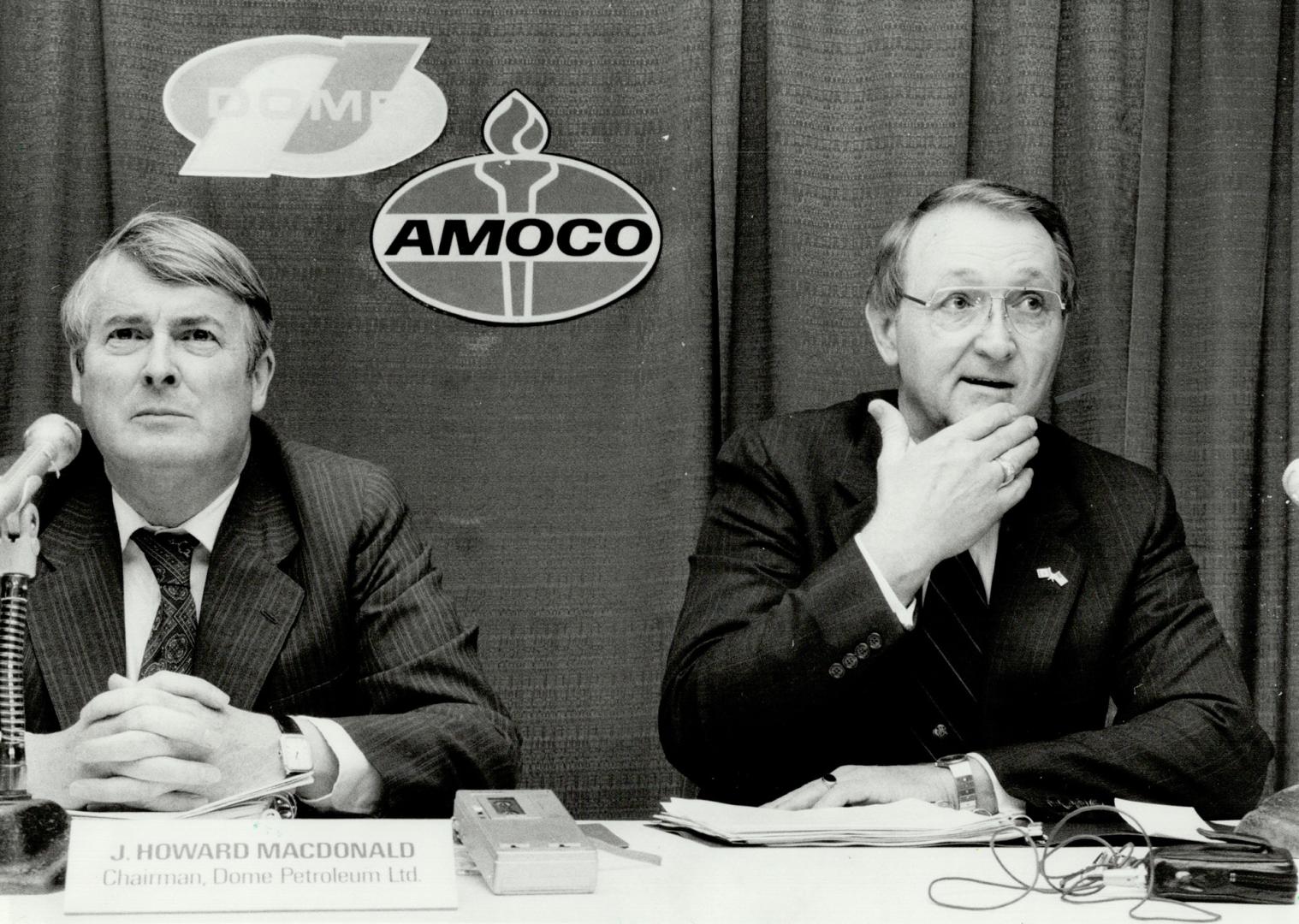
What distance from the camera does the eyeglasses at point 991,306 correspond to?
241 centimetres

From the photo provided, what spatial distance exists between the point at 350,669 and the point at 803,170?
4.37 ft

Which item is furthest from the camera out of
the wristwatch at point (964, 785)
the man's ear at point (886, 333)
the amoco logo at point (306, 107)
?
the amoco logo at point (306, 107)

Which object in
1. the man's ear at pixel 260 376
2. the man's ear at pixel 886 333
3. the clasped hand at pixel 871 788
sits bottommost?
the clasped hand at pixel 871 788

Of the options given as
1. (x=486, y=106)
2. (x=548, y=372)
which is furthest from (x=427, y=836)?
(x=486, y=106)

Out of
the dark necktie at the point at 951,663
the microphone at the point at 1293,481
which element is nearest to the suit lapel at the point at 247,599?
the dark necktie at the point at 951,663

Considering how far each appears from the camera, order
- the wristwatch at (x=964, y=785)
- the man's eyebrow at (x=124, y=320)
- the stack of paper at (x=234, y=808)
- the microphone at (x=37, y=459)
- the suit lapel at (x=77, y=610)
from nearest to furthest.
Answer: the microphone at (x=37, y=459)
the stack of paper at (x=234, y=808)
the wristwatch at (x=964, y=785)
the suit lapel at (x=77, y=610)
the man's eyebrow at (x=124, y=320)

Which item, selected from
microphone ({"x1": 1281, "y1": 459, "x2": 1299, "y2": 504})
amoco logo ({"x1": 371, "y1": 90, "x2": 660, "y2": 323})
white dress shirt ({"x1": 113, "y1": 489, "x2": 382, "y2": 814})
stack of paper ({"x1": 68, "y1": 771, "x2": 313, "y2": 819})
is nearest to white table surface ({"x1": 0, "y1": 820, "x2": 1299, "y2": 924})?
stack of paper ({"x1": 68, "y1": 771, "x2": 313, "y2": 819})

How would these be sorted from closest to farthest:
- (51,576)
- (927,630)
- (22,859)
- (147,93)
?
(22,859) < (51,576) < (927,630) < (147,93)

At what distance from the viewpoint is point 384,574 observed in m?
2.30

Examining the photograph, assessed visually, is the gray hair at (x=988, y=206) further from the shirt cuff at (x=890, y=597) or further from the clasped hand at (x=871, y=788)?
the clasped hand at (x=871, y=788)

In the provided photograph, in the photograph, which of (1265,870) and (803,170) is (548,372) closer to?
(803,170)

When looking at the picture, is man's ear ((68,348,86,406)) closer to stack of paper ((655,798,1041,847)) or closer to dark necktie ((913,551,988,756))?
stack of paper ((655,798,1041,847))

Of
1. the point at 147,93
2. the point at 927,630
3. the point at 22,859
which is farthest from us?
the point at 147,93

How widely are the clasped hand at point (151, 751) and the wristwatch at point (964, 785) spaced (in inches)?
36.4
